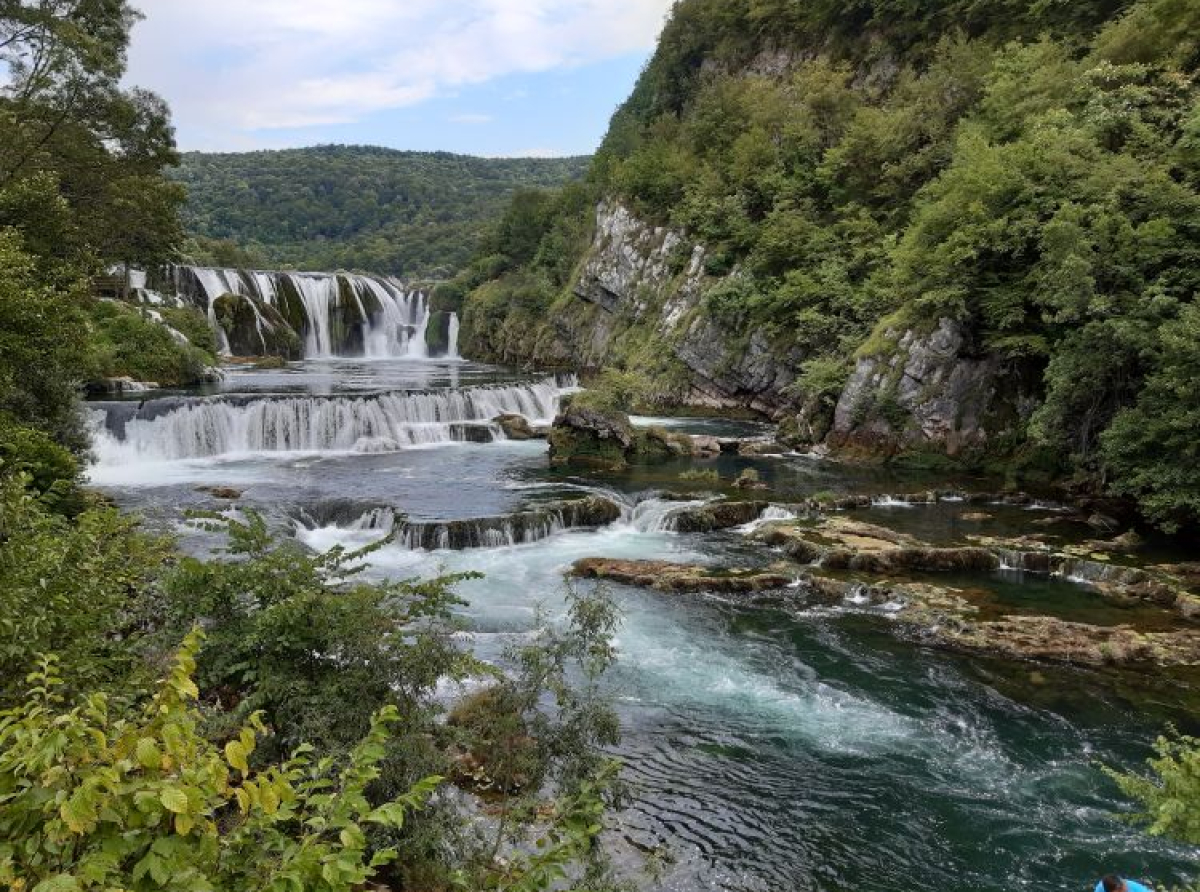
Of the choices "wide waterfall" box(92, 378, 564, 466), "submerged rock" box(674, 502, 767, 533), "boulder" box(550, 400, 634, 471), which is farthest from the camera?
"boulder" box(550, 400, 634, 471)

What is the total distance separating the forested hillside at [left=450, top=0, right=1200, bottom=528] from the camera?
18.5 m

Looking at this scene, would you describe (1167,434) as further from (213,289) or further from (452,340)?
(452,340)

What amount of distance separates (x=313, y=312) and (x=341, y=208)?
76605 millimetres

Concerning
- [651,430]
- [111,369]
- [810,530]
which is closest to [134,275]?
[111,369]

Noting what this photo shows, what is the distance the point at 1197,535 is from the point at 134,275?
56.0 m

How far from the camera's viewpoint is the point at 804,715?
1099 centimetres

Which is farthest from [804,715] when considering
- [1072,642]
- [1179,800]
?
[1179,800]

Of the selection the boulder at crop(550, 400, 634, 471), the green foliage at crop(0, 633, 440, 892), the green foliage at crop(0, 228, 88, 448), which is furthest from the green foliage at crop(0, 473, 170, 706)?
the boulder at crop(550, 400, 634, 471)

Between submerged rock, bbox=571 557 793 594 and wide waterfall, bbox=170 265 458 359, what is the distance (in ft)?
136

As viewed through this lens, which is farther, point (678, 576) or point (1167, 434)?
point (1167, 434)

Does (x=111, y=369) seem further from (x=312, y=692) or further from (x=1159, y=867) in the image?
(x=1159, y=867)

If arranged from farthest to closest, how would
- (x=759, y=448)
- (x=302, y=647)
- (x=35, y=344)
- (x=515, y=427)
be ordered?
(x=515, y=427), (x=759, y=448), (x=35, y=344), (x=302, y=647)

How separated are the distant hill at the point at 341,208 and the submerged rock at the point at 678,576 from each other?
84.7 m

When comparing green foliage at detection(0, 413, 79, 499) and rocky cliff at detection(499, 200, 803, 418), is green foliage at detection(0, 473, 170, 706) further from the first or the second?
rocky cliff at detection(499, 200, 803, 418)
